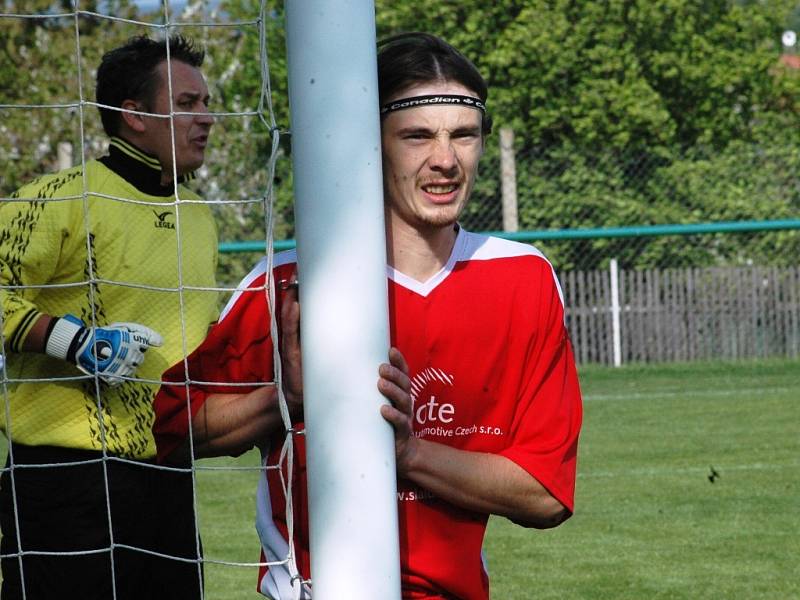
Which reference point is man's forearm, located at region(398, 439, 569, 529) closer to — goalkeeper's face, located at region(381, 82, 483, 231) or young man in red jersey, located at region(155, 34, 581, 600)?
young man in red jersey, located at region(155, 34, 581, 600)

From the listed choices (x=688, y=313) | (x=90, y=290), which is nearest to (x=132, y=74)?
(x=90, y=290)

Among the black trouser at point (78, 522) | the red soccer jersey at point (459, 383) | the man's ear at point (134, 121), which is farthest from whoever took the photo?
the man's ear at point (134, 121)

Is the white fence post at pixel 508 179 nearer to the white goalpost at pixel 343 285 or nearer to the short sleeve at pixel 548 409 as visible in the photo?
the short sleeve at pixel 548 409

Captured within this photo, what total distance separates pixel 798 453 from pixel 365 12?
6.99 m

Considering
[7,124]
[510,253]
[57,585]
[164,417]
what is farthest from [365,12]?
[7,124]

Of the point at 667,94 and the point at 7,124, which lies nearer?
the point at 7,124

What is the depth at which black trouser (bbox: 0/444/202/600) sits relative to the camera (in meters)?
4.07

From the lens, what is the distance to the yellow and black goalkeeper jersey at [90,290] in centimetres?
409

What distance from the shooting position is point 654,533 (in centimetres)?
683

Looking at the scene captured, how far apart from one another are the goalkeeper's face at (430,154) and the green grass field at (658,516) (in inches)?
135

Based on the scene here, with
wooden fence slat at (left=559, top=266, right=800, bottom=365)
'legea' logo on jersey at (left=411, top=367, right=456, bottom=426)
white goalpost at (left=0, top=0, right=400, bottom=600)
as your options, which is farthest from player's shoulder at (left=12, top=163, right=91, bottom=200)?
wooden fence slat at (left=559, top=266, right=800, bottom=365)

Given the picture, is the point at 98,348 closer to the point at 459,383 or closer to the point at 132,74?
the point at 132,74

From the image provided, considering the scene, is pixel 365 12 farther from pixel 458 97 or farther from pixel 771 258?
pixel 771 258

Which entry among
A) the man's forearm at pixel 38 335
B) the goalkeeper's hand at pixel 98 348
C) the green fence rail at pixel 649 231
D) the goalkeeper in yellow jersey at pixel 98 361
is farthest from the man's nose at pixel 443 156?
the green fence rail at pixel 649 231
